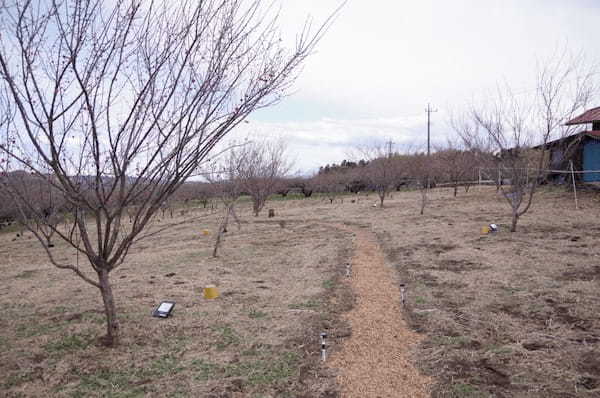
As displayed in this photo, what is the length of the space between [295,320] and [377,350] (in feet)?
3.91

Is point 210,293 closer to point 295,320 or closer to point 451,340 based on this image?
point 295,320

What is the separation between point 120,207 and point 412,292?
4.31m

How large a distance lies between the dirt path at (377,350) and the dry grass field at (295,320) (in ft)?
0.48

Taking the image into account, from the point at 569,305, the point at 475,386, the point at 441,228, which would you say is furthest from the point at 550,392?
the point at 441,228

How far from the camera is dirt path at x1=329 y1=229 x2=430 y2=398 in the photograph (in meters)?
3.29

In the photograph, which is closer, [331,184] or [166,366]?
Result: [166,366]

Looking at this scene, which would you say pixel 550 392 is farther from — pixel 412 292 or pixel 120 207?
pixel 120 207

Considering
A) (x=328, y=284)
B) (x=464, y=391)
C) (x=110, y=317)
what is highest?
(x=110, y=317)

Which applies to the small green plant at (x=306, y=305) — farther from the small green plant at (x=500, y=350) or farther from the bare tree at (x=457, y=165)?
the bare tree at (x=457, y=165)

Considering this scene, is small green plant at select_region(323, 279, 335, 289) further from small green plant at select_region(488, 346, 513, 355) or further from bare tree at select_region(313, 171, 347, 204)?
bare tree at select_region(313, 171, 347, 204)

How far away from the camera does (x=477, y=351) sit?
381 centimetres

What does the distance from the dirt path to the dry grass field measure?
0.15 m

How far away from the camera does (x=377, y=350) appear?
3988 mm

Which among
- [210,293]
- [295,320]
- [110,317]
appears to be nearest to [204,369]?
[110,317]
